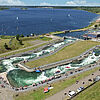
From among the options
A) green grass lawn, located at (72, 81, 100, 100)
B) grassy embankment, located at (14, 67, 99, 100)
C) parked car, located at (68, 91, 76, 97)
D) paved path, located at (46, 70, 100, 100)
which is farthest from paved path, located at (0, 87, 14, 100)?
green grass lawn, located at (72, 81, 100, 100)

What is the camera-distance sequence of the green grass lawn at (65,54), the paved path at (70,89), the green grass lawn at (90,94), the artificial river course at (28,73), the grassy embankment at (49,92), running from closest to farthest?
the green grass lawn at (90,94)
the paved path at (70,89)
the grassy embankment at (49,92)
the artificial river course at (28,73)
the green grass lawn at (65,54)

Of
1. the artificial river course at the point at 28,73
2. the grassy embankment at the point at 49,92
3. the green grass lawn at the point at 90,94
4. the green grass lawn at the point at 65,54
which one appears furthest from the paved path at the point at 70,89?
the green grass lawn at the point at 65,54

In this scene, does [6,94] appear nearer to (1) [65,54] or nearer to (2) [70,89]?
(2) [70,89]

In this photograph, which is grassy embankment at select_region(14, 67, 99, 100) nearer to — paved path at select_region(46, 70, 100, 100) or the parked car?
paved path at select_region(46, 70, 100, 100)

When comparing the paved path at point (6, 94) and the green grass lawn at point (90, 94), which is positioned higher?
the green grass lawn at point (90, 94)

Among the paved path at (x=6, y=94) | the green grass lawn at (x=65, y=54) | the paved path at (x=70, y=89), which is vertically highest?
the green grass lawn at (x=65, y=54)

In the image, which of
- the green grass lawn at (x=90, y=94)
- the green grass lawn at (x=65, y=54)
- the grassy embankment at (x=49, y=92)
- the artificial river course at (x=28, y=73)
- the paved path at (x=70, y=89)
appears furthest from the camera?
the green grass lawn at (x=65, y=54)

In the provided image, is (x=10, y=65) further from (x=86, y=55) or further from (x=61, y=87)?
(x=86, y=55)

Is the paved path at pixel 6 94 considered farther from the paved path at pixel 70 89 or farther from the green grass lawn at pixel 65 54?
the green grass lawn at pixel 65 54

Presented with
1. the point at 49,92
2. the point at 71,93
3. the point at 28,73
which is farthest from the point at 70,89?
the point at 28,73
